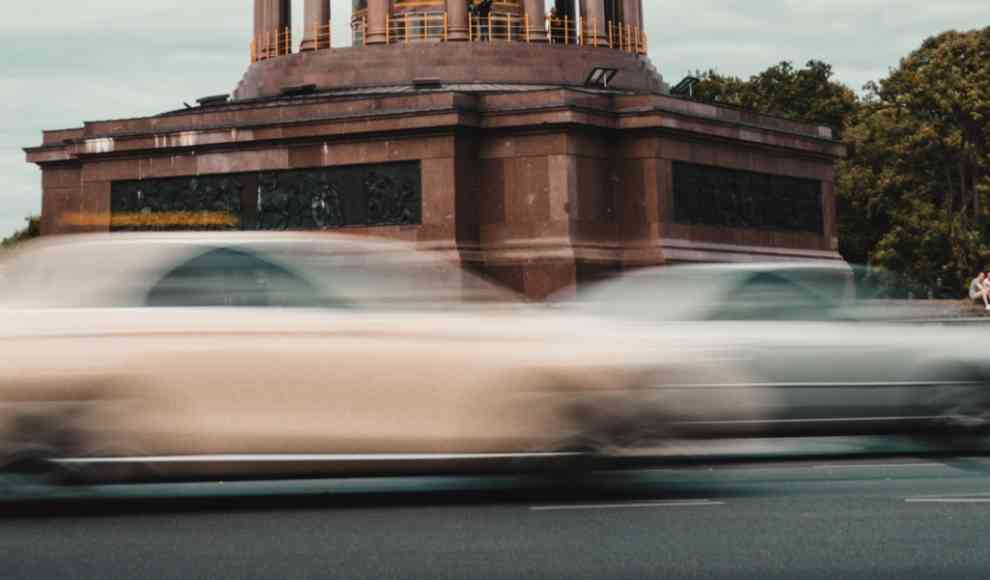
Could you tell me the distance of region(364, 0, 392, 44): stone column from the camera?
1268 inches

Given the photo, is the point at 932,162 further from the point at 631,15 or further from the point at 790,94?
the point at 631,15

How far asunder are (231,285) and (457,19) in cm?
2431

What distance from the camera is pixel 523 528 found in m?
7.63

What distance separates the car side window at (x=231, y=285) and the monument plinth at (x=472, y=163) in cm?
1828

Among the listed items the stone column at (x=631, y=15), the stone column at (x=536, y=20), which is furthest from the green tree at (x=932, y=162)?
the stone column at (x=536, y=20)

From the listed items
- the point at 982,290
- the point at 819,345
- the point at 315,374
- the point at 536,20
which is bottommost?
the point at 315,374

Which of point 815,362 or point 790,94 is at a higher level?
point 790,94

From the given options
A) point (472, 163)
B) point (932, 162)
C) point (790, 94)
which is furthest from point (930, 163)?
point (472, 163)

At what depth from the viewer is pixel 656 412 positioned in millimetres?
8992

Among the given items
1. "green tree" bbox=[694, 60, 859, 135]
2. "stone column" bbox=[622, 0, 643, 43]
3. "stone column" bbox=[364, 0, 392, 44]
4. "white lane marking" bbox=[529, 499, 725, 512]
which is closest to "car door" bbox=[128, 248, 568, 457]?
"white lane marking" bbox=[529, 499, 725, 512]

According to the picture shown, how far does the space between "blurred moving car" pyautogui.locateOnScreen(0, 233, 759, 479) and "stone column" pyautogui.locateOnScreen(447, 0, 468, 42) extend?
935 inches

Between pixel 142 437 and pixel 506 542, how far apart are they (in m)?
2.36

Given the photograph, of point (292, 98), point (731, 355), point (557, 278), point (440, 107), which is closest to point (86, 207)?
point (292, 98)

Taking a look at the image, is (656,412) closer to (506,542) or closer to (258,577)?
(506,542)
